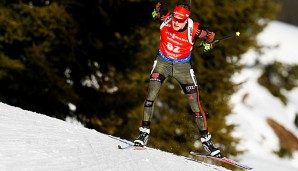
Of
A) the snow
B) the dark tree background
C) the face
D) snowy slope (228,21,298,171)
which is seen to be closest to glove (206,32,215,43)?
the face

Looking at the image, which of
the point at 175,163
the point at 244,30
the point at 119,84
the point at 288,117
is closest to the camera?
the point at 175,163

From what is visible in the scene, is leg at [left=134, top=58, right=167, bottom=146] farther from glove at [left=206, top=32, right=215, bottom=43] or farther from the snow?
glove at [left=206, top=32, right=215, bottom=43]

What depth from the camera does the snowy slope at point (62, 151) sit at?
577cm

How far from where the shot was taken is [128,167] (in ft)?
21.5

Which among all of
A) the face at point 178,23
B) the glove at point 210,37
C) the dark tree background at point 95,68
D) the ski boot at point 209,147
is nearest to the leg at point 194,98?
the ski boot at point 209,147

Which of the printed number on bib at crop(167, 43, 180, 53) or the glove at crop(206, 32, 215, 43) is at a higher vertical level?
the glove at crop(206, 32, 215, 43)

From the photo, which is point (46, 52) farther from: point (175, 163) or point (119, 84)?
point (175, 163)

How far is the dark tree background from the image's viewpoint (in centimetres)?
1464

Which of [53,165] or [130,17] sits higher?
[130,17]

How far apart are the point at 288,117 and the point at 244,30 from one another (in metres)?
16.0

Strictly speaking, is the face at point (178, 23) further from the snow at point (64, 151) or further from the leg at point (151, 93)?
the snow at point (64, 151)

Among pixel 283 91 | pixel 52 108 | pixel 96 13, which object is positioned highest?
pixel 283 91

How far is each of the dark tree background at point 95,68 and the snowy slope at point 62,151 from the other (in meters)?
6.94

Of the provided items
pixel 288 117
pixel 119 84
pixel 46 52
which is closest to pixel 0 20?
pixel 46 52
